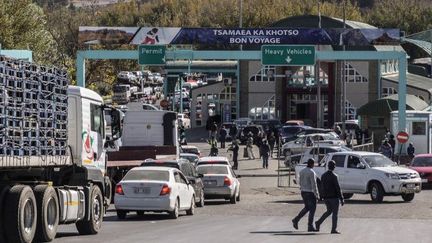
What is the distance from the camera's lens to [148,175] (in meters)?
28.2

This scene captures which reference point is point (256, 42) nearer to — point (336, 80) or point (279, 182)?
point (279, 182)

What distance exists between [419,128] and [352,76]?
2947 cm

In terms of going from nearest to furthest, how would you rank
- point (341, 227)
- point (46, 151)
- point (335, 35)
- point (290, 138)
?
point (46, 151)
point (341, 227)
point (335, 35)
point (290, 138)

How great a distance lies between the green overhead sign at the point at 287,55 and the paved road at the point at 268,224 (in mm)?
16524

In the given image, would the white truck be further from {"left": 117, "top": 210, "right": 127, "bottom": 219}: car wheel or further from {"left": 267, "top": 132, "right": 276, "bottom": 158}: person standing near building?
{"left": 267, "top": 132, "right": 276, "bottom": 158}: person standing near building

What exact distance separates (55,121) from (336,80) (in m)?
67.6

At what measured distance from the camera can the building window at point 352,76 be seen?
87312 mm

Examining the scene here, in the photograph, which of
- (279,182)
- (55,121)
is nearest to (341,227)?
(55,121)

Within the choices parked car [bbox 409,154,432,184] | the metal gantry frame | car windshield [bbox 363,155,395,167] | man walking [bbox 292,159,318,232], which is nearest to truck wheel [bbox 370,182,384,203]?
car windshield [bbox 363,155,395,167]

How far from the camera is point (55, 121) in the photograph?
808 inches

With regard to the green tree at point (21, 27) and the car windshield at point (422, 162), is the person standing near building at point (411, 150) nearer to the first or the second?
the car windshield at point (422, 162)

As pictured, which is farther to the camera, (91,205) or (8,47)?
(8,47)

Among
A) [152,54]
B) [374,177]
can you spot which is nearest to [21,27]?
[152,54]

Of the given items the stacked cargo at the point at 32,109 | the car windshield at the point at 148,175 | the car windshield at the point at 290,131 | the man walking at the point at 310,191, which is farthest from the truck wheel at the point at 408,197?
the car windshield at the point at 290,131
